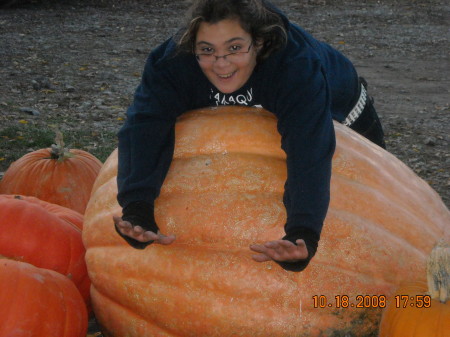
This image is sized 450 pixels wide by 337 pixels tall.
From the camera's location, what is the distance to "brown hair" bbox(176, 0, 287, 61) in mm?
2707

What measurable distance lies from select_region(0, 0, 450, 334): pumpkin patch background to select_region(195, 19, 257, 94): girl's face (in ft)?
8.77

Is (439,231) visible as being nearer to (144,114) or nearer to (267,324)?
(267,324)

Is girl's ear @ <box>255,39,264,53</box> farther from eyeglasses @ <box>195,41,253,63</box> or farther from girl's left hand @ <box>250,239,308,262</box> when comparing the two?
girl's left hand @ <box>250,239,308,262</box>

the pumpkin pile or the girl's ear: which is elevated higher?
the girl's ear

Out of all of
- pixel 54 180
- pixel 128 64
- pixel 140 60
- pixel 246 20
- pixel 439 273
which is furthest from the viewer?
pixel 140 60

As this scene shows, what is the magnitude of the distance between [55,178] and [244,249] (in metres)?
1.77

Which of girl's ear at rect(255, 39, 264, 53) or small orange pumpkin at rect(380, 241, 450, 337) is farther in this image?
girl's ear at rect(255, 39, 264, 53)

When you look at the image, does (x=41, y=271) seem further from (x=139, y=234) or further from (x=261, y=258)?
(x=261, y=258)

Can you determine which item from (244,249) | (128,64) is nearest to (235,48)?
(244,249)

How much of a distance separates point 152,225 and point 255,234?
0.42 m

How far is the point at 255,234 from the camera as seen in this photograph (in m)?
2.63

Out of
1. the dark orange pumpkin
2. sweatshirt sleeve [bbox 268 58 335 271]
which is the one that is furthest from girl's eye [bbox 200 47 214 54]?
the dark orange pumpkin

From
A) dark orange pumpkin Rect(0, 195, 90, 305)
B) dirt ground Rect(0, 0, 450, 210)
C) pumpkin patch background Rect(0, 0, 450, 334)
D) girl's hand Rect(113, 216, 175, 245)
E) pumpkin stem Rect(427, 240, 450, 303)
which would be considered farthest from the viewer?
dirt ground Rect(0, 0, 450, 210)
